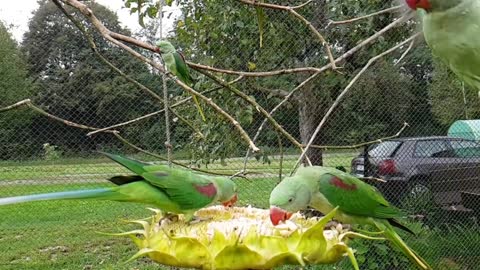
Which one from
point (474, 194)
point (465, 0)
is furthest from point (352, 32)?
point (465, 0)

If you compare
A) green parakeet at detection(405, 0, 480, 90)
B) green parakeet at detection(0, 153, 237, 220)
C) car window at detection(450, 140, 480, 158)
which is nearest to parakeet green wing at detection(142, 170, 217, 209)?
green parakeet at detection(0, 153, 237, 220)

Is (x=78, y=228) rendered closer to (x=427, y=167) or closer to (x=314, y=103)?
(x=314, y=103)

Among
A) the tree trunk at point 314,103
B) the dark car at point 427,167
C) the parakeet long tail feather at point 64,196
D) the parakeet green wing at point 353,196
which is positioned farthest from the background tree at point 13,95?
the parakeet long tail feather at point 64,196

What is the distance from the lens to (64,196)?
0.36 metres

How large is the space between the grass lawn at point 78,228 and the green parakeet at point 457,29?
2034 mm

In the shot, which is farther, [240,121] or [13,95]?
[13,95]

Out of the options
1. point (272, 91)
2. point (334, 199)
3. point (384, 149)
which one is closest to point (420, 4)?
point (334, 199)

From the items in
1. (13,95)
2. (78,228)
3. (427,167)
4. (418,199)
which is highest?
(13,95)

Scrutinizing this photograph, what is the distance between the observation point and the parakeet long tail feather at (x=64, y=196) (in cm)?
29

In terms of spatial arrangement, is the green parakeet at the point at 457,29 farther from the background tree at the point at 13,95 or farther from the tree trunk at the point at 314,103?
the background tree at the point at 13,95

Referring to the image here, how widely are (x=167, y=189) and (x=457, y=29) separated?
427mm

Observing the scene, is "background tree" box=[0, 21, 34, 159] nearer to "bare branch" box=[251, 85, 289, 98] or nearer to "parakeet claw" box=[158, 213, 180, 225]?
"bare branch" box=[251, 85, 289, 98]

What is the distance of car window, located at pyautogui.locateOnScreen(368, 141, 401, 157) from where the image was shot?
258 cm

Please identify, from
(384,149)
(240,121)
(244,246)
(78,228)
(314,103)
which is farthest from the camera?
(78,228)
